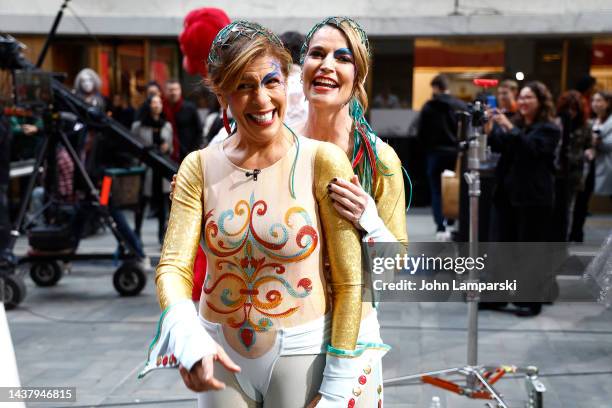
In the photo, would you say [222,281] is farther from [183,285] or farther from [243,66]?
[243,66]

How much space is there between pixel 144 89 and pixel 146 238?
3.44m

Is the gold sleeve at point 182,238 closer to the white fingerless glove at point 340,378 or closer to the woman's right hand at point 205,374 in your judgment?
the woman's right hand at point 205,374

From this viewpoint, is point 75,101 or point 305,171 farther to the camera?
point 75,101

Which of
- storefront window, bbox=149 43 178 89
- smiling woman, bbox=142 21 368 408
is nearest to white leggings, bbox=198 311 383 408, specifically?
smiling woman, bbox=142 21 368 408

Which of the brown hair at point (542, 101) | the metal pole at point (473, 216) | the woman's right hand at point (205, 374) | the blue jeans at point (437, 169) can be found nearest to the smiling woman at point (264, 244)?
the woman's right hand at point (205, 374)

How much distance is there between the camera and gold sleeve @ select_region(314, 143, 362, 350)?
6.94ft

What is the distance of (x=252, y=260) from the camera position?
2.10 meters

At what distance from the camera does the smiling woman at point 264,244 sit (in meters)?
2.09

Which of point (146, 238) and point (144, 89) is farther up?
point (144, 89)

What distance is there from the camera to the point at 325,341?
2154 millimetres

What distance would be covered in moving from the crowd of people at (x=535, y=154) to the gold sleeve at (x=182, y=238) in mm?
3376

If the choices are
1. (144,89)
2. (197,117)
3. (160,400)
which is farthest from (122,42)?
(160,400)

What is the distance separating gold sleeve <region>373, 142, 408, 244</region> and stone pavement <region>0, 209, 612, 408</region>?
2431 millimetres

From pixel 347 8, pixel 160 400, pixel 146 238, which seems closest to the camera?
pixel 160 400
